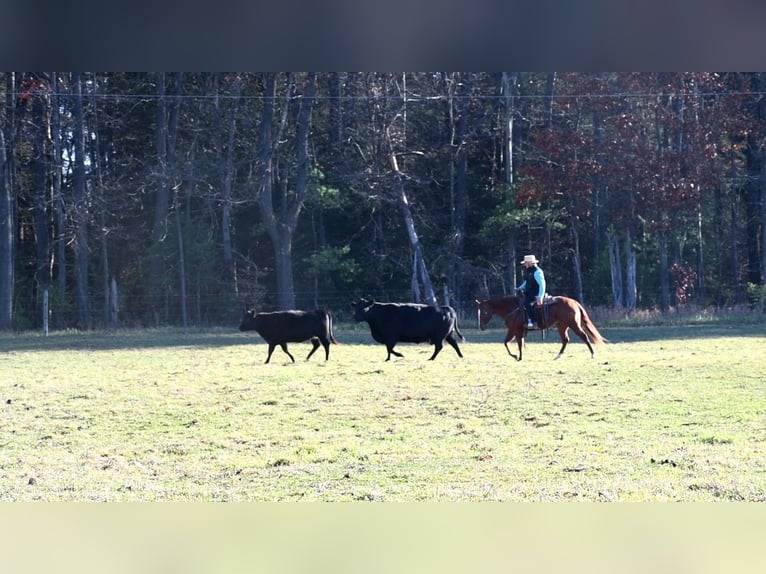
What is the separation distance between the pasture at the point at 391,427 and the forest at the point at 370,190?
11336 millimetres

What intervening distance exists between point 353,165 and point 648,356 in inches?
588

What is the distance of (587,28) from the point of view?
258cm

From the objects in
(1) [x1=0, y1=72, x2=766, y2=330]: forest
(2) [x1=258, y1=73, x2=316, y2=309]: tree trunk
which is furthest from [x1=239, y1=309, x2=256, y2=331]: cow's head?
(2) [x1=258, y1=73, x2=316, y2=309]: tree trunk

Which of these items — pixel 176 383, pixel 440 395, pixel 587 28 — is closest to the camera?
pixel 587 28

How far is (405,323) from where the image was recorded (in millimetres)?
15188

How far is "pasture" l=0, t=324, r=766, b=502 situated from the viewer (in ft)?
21.1

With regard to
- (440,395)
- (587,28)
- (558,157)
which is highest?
(558,157)

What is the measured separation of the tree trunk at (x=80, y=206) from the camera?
2677cm

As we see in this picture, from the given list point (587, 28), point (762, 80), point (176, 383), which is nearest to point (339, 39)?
point (587, 28)

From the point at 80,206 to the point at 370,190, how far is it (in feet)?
24.4

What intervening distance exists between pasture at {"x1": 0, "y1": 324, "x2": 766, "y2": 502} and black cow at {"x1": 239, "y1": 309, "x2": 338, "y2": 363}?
328 mm

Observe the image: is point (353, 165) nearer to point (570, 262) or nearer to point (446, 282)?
point (446, 282)

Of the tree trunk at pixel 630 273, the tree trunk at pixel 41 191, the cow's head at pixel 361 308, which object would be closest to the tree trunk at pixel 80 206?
the tree trunk at pixel 41 191

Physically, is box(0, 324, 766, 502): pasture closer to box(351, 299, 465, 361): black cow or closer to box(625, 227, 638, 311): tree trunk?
box(351, 299, 465, 361): black cow
